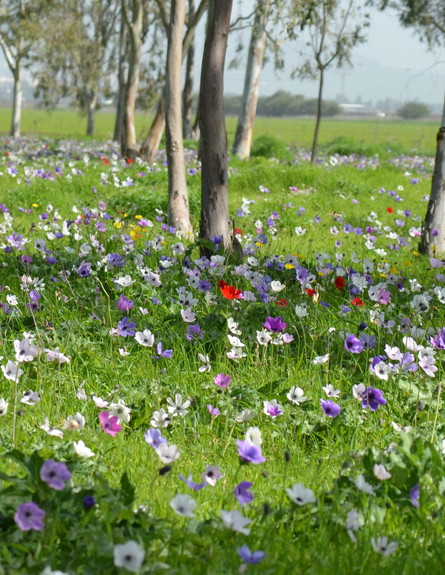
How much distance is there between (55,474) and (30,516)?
140 mm

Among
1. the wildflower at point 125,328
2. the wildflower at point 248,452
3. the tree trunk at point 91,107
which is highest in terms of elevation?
the wildflower at point 248,452

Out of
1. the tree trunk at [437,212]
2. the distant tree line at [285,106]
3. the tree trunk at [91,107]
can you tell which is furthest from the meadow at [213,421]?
the distant tree line at [285,106]

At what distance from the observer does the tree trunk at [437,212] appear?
25.1ft

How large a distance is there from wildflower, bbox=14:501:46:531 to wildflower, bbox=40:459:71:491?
0.09 metres

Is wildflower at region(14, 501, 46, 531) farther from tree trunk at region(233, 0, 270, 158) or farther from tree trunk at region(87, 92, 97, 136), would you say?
tree trunk at region(87, 92, 97, 136)

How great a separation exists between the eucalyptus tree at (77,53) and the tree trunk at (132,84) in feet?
61.3

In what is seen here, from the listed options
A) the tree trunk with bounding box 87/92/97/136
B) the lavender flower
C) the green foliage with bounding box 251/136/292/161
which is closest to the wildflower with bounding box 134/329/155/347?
the lavender flower

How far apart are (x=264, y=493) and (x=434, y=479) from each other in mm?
685

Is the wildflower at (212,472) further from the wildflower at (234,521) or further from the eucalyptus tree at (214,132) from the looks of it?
the eucalyptus tree at (214,132)

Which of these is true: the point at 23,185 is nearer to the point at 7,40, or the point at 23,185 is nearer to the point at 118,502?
the point at 118,502

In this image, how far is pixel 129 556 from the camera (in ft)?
6.10

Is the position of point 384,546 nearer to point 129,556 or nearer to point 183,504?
point 183,504

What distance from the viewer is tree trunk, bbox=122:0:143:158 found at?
16.2 meters

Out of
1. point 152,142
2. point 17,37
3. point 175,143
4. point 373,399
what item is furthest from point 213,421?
point 17,37
